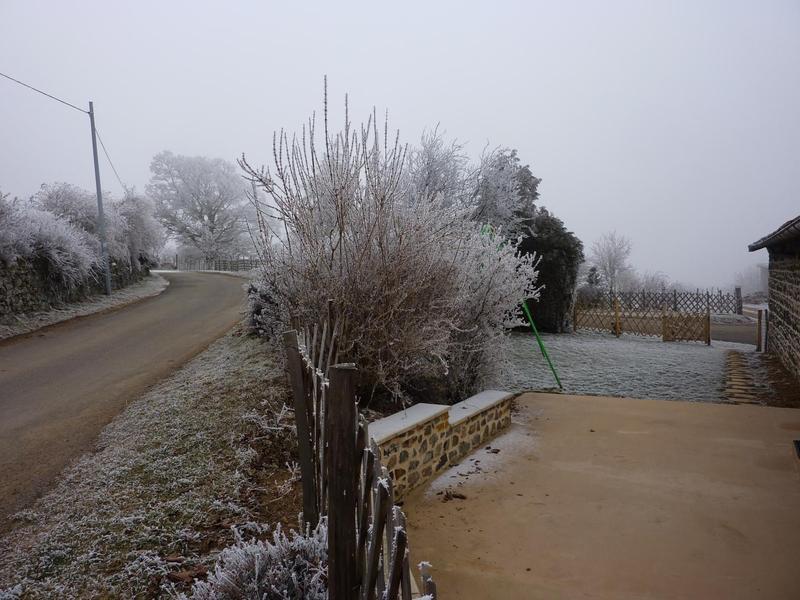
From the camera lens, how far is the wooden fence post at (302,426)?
89.3 inches

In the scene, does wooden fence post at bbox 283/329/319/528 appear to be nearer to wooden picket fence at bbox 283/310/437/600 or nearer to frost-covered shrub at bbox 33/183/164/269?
wooden picket fence at bbox 283/310/437/600

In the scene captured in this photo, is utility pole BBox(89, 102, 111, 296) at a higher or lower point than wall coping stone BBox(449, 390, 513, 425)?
higher

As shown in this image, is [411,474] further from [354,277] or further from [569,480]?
[354,277]

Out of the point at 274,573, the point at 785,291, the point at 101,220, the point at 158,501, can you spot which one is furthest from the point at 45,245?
the point at 785,291

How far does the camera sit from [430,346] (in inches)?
178

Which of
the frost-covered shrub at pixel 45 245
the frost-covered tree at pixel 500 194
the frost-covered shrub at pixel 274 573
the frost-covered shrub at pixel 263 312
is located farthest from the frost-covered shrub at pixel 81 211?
the frost-covered shrub at pixel 274 573

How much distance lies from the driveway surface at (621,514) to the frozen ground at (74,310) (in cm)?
904

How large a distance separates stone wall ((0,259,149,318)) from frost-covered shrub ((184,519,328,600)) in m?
9.94

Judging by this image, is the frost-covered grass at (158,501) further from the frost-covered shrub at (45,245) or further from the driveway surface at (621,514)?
the frost-covered shrub at (45,245)

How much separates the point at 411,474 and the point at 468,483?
0.51 m

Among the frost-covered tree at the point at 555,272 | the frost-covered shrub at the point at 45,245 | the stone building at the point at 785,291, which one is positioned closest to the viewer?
the stone building at the point at 785,291

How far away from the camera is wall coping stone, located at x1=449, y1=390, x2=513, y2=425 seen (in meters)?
4.54

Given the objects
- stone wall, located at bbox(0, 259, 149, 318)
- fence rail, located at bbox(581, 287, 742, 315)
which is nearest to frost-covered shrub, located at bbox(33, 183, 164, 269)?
stone wall, located at bbox(0, 259, 149, 318)

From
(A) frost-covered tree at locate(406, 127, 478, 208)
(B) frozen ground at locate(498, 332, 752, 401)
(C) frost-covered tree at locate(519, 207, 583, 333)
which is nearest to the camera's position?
(B) frozen ground at locate(498, 332, 752, 401)
